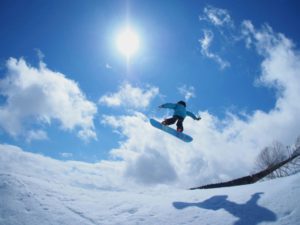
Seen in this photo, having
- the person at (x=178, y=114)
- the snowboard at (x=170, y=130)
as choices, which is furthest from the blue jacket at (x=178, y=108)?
the snowboard at (x=170, y=130)

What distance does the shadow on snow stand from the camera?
534 cm

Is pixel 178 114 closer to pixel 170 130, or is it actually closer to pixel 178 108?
pixel 178 108

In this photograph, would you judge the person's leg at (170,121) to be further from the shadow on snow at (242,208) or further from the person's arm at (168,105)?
the shadow on snow at (242,208)

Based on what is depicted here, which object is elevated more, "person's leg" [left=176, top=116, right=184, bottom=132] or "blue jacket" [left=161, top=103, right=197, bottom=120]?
"blue jacket" [left=161, top=103, right=197, bottom=120]

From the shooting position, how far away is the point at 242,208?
5984 mm

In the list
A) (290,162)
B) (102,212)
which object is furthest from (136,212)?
(290,162)

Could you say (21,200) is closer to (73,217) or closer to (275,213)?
(73,217)

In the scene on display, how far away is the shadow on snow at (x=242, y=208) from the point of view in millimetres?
5345

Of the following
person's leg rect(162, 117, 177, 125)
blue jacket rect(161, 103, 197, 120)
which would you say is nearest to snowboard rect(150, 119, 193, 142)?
person's leg rect(162, 117, 177, 125)

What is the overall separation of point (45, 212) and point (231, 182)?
14.0m

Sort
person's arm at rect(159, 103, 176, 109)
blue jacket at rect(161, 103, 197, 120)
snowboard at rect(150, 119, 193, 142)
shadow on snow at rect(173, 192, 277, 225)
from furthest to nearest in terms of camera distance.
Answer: snowboard at rect(150, 119, 193, 142), person's arm at rect(159, 103, 176, 109), blue jacket at rect(161, 103, 197, 120), shadow on snow at rect(173, 192, 277, 225)

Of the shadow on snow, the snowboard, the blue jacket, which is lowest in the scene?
the shadow on snow

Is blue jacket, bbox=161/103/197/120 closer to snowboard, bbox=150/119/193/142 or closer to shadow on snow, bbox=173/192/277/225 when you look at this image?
snowboard, bbox=150/119/193/142

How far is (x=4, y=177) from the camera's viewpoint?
7660 millimetres
